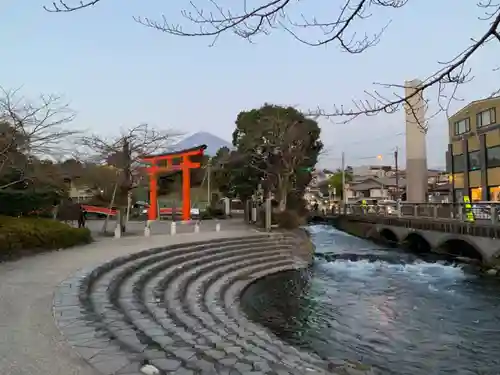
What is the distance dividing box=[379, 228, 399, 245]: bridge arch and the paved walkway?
2163cm

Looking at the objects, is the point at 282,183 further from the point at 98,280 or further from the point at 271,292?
the point at 98,280

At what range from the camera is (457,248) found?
2117 centimetres

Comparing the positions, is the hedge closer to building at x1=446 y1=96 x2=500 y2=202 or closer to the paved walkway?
the paved walkway

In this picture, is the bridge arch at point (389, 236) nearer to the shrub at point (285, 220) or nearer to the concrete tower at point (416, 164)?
the concrete tower at point (416, 164)

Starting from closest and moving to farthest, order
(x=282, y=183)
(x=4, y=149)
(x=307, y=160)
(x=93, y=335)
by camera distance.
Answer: (x=93, y=335) < (x=4, y=149) < (x=282, y=183) < (x=307, y=160)

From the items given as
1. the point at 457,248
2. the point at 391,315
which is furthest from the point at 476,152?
the point at 391,315

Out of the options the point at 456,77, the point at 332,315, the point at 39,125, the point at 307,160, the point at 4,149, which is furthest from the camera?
the point at 307,160

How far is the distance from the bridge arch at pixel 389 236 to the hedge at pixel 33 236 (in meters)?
20.4

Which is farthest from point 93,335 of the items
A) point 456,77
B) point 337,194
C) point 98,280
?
point 337,194

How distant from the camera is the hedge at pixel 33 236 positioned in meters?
11.8

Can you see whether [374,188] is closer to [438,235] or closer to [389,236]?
[389,236]

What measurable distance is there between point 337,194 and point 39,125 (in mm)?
65082

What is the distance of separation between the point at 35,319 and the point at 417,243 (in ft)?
76.1

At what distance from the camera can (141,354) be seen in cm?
472
